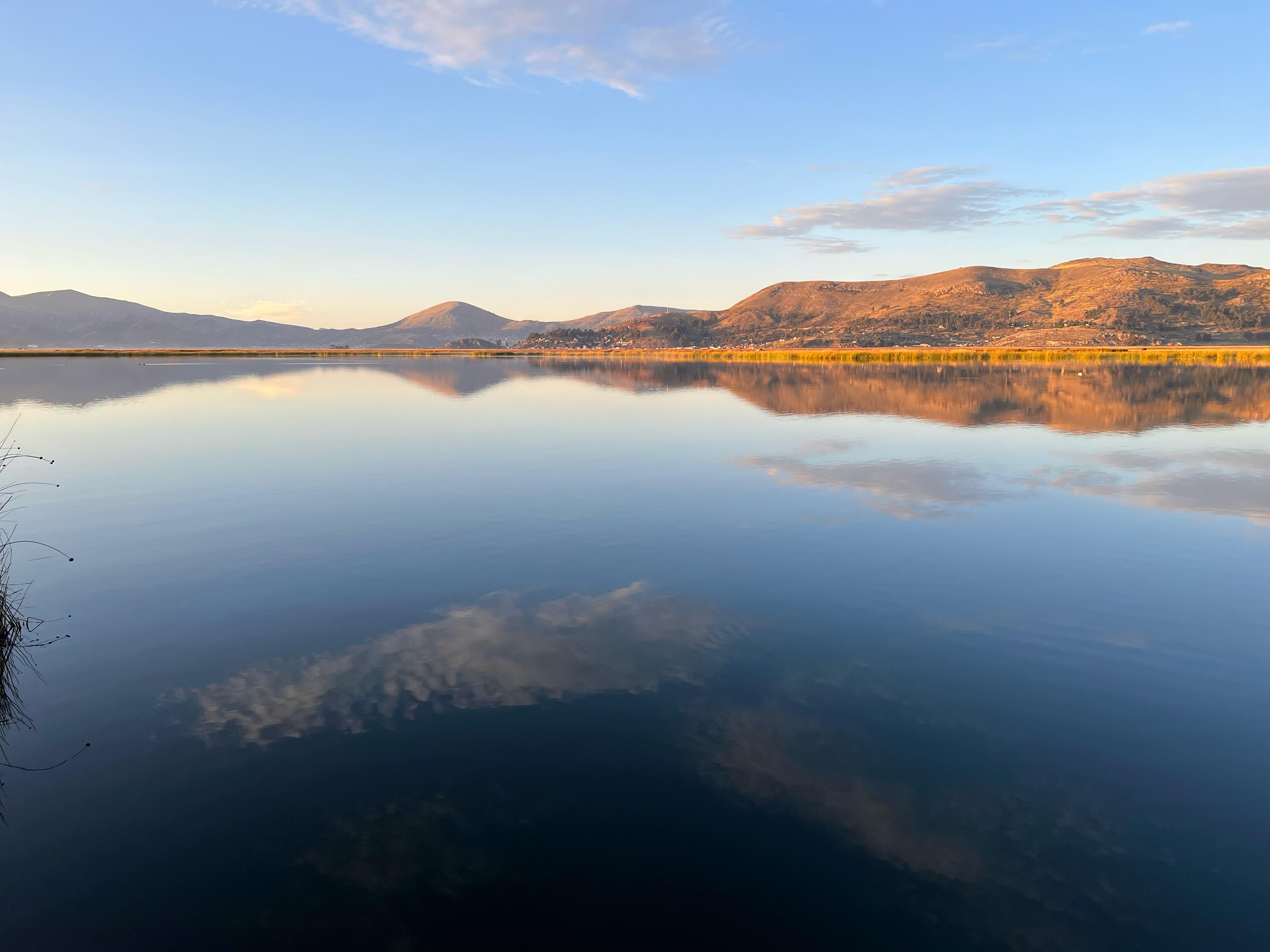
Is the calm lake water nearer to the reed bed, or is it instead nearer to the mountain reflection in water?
the mountain reflection in water

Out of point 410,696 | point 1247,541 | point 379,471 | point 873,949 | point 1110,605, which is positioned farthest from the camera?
point 379,471

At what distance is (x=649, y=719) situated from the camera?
33.7 ft

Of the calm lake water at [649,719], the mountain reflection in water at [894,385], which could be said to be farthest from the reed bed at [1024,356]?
the calm lake water at [649,719]

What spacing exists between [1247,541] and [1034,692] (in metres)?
13.6

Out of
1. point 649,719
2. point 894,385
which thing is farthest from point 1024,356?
point 649,719

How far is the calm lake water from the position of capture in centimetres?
696

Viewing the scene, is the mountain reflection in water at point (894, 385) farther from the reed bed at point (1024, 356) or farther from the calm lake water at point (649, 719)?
the calm lake water at point (649, 719)

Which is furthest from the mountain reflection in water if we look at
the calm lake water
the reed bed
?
the calm lake water

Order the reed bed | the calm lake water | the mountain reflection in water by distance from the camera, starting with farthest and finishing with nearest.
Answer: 1. the reed bed
2. the mountain reflection in water
3. the calm lake water

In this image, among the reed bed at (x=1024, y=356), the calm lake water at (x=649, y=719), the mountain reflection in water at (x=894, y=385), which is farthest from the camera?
the reed bed at (x=1024, y=356)

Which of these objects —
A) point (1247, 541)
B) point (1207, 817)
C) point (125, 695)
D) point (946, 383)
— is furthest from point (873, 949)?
point (946, 383)

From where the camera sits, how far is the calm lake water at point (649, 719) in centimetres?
696

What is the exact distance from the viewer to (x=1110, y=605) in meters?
14.8

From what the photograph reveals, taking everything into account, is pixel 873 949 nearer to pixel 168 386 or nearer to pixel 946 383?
pixel 946 383
